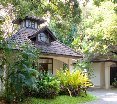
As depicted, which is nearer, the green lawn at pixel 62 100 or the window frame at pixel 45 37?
the green lawn at pixel 62 100

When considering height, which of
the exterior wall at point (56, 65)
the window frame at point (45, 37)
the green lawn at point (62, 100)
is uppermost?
the window frame at point (45, 37)

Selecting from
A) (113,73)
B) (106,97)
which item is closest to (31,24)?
(106,97)

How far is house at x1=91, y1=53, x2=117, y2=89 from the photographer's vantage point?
27.9 meters

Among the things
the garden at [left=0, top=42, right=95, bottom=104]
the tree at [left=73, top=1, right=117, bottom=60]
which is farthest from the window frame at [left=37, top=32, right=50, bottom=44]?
the tree at [left=73, top=1, right=117, bottom=60]

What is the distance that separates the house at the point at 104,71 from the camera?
27877mm

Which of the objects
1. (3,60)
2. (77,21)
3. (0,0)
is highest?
(0,0)

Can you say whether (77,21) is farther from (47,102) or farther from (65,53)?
(65,53)

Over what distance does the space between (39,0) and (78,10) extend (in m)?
Result: 2.13

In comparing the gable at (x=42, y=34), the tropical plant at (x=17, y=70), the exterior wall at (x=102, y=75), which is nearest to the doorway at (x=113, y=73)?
the exterior wall at (x=102, y=75)

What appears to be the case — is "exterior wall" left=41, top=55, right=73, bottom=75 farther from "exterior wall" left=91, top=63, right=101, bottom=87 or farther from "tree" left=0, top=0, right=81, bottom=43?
"exterior wall" left=91, top=63, right=101, bottom=87

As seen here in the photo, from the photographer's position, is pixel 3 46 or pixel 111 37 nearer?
pixel 3 46

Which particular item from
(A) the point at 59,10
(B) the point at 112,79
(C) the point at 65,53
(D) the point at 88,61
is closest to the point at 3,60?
(A) the point at 59,10

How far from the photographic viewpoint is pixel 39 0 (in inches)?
586

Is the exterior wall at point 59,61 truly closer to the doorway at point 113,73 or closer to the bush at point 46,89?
the bush at point 46,89
